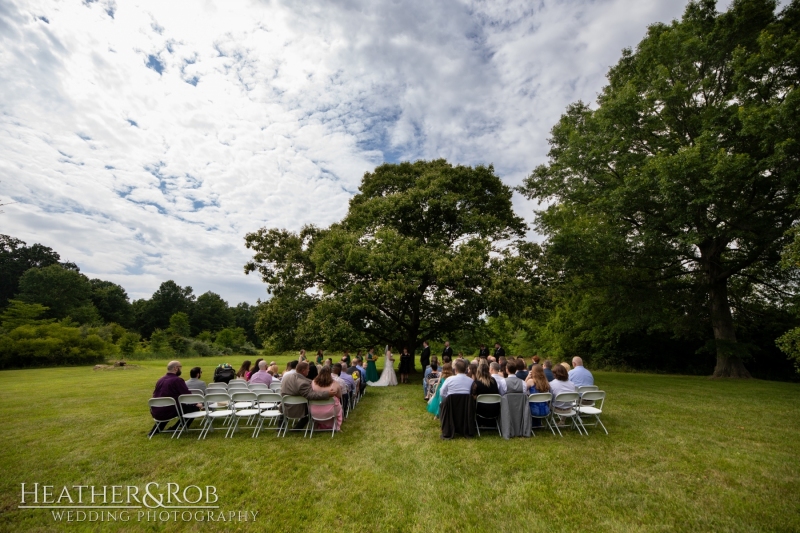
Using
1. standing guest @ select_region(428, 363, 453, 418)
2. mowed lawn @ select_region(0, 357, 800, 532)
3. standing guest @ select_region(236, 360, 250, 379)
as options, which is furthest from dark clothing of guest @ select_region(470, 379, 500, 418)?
standing guest @ select_region(236, 360, 250, 379)

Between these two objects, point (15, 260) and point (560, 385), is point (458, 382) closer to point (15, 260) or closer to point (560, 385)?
point (560, 385)

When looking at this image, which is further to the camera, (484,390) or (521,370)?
(521,370)

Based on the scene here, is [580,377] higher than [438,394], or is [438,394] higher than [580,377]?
[580,377]

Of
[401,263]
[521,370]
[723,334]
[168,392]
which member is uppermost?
[401,263]

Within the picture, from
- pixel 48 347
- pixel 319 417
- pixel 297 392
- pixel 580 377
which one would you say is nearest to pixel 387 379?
pixel 319 417

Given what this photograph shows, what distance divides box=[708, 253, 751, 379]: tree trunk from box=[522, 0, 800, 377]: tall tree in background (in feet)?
0.16

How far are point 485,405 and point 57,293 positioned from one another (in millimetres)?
68630

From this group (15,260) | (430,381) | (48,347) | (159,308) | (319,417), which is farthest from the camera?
(159,308)

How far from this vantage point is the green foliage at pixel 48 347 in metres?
25.2

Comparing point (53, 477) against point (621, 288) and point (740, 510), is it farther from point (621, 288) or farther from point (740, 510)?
point (621, 288)

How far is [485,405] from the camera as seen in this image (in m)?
6.90

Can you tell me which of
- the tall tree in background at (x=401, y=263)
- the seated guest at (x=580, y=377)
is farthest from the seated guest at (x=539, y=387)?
the tall tree in background at (x=401, y=263)

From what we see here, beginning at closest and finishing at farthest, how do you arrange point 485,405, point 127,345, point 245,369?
point 485,405 → point 245,369 → point 127,345

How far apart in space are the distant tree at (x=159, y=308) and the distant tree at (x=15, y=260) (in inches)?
662
